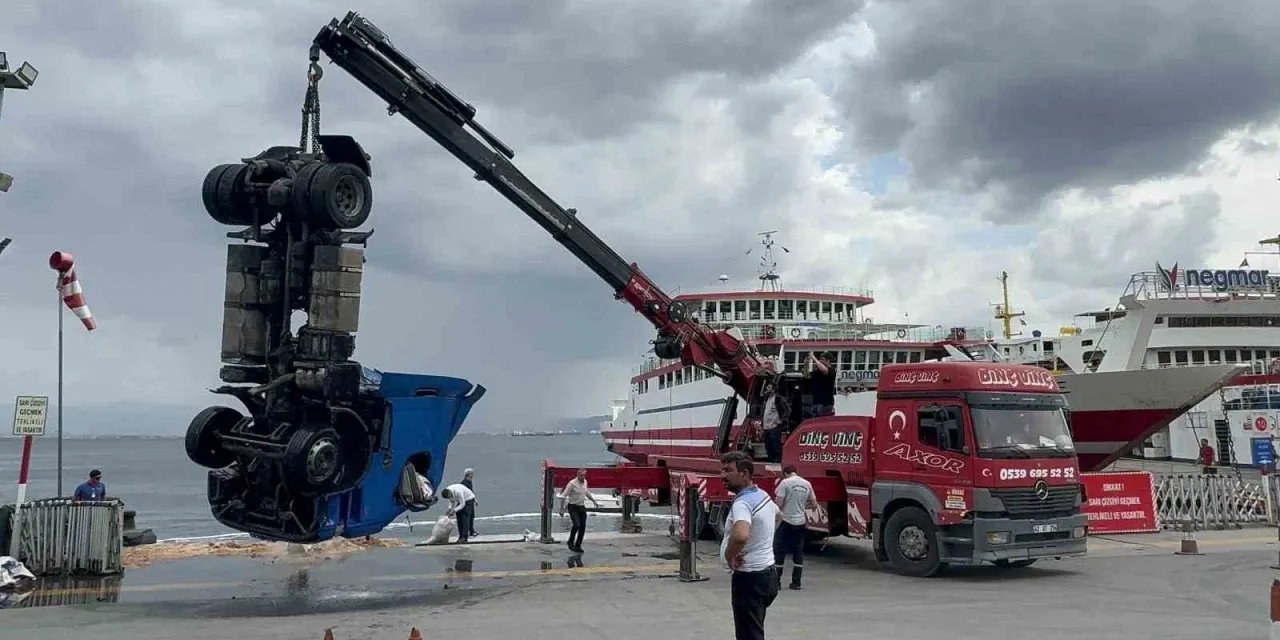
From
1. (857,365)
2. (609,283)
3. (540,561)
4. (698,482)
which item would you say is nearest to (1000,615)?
(698,482)

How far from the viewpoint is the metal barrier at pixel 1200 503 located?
17.6 metres

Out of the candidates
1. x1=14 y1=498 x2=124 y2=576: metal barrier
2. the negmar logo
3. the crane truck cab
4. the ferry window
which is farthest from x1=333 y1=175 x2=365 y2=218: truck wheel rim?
the negmar logo

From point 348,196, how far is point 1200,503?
17.3 meters

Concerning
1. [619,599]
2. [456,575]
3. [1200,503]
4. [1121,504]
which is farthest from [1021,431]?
[1200,503]

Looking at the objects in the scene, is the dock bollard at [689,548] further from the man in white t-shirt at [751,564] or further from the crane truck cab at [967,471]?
the man in white t-shirt at [751,564]

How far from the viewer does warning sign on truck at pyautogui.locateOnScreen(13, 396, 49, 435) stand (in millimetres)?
12406

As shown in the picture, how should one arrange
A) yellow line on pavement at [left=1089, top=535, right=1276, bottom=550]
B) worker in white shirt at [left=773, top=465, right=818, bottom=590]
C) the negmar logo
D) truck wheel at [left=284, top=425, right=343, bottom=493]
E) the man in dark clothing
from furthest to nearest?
the negmar logo < the man in dark clothing < yellow line on pavement at [left=1089, top=535, right=1276, bottom=550] < worker in white shirt at [left=773, top=465, right=818, bottom=590] < truck wheel at [left=284, top=425, right=343, bottom=493]

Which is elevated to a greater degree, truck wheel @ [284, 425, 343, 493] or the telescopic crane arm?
the telescopic crane arm

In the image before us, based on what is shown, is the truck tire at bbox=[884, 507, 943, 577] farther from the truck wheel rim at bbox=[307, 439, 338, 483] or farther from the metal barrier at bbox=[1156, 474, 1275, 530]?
the metal barrier at bbox=[1156, 474, 1275, 530]

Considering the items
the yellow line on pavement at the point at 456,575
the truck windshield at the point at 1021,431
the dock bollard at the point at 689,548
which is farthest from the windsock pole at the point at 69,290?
the truck windshield at the point at 1021,431

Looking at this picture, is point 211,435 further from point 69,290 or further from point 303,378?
point 69,290

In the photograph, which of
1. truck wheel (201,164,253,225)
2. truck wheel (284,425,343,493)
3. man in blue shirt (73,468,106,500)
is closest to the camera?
truck wheel (284,425,343,493)

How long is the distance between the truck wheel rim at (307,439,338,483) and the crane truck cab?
7755 mm

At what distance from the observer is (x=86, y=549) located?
12.1 meters
